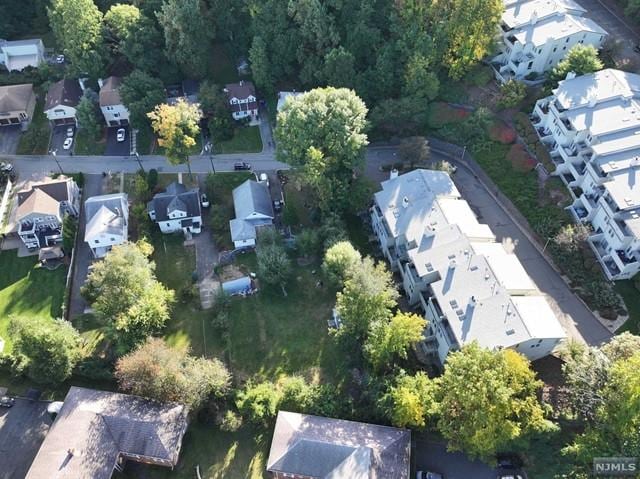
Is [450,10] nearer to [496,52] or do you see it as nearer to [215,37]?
[496,52]

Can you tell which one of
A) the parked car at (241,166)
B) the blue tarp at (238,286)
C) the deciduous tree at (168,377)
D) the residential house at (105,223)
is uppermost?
the parked car at (241,166)

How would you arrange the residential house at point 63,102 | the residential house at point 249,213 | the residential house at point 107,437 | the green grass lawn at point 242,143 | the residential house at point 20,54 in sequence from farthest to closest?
the residential house at point 20,54, the residential house at point 63,102, the green grass lawn at point 242,143, the residential house at point 249,213, the residential house at point 107,437

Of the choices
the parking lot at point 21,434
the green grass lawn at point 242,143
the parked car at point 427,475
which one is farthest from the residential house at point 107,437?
the green grass lawn at point 242,143

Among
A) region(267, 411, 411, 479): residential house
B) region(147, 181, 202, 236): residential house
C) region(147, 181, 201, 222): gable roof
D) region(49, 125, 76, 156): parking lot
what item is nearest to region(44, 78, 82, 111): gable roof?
region(49, 125, 76, 156): parking lot

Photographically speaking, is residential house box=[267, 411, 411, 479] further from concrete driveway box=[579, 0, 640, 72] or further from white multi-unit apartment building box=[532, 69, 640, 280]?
concrete driveway box=[579, 0, 640, 72]

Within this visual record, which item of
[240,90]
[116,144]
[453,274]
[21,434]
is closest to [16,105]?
[116,144]

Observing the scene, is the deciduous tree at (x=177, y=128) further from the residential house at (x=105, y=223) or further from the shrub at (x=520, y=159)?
the shrub at (x=520, y=159)

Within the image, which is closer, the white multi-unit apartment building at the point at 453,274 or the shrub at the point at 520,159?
the white multi-unit apartment building at the point at 453,274

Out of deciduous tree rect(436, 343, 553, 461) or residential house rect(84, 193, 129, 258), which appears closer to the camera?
deciduous tree rect(436, 343, 553, 461)
